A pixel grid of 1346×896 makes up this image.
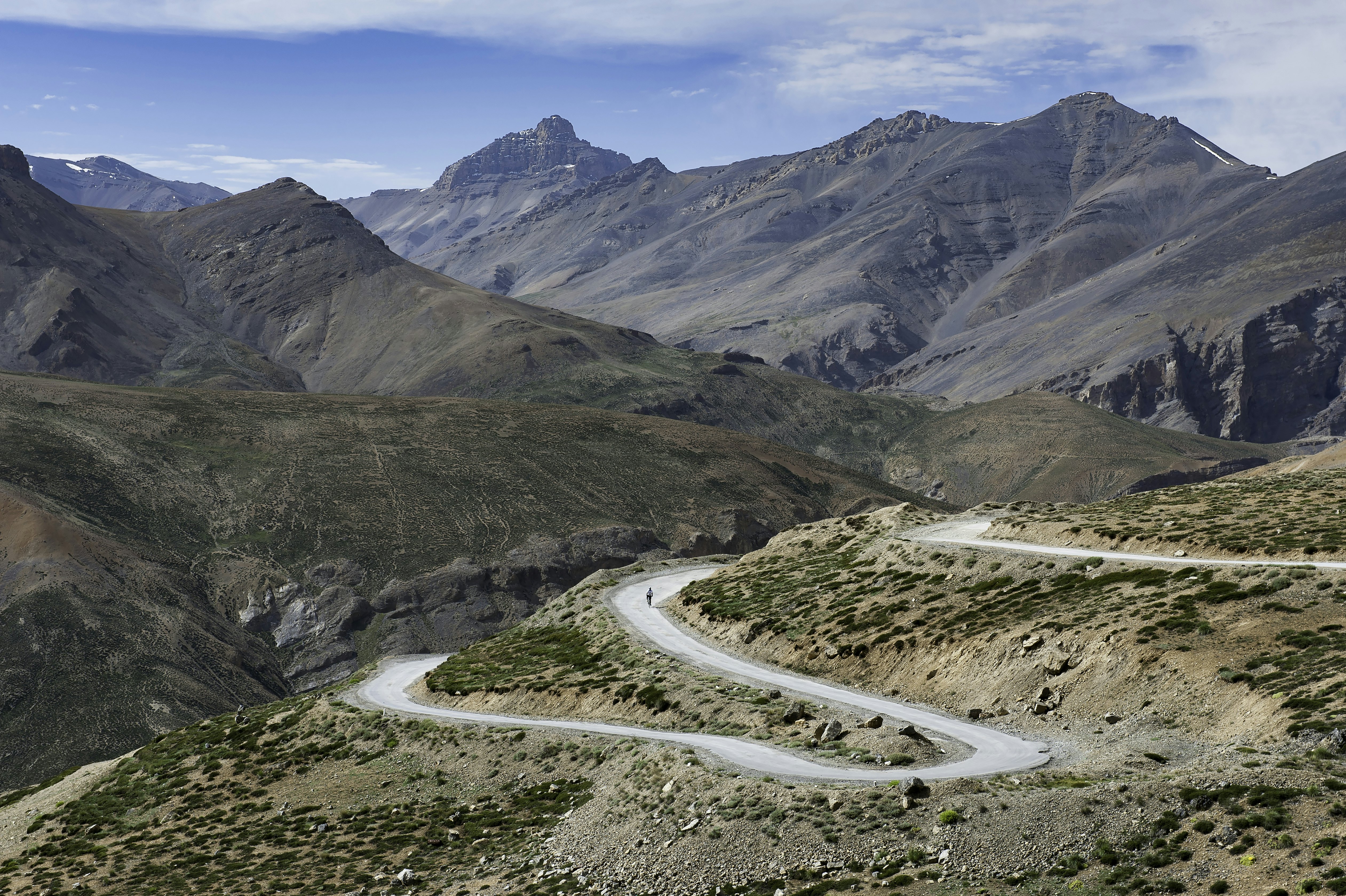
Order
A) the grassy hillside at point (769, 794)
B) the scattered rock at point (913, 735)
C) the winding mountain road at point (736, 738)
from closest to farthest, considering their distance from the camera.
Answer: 1. the grassy hillside at point (769, 794)
2. the winding mountain road at point (736, 738)
3. the scattered rock at point (913, 735)

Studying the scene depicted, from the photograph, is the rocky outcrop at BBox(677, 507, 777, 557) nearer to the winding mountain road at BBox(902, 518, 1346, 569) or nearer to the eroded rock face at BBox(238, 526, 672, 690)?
the eroded rock face at BBox(238, 526, 672, 690)

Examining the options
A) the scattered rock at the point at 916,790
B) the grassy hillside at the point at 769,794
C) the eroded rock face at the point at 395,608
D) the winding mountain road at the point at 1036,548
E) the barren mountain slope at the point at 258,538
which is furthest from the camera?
the eroded rock face at the point at 395,608

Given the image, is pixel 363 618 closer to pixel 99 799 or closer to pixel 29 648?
pixel 29 648

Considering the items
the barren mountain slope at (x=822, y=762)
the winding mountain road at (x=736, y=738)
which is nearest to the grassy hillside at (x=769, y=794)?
the barren mountain slope at (x=822, y=762)

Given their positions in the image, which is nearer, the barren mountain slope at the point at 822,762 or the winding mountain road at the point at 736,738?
the barren mountain slope at the point at 822,762

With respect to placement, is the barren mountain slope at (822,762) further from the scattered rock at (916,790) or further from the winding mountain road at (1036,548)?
the winding mountain road at (1036,548)

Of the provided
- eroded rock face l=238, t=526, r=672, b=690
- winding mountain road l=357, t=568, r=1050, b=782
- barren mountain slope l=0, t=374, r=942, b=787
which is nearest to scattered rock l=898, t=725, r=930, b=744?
winding mountain road l=357, t=568, r=1050, b=782

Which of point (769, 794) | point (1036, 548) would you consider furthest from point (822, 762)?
point (1036, 548)
